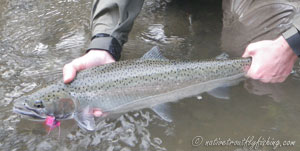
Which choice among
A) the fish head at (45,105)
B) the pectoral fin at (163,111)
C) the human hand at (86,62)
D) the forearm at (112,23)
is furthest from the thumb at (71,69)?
the pectoral fin at (163,111)

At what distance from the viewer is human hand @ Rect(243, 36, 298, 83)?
2.37 meters

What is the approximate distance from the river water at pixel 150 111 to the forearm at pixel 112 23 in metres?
0.62

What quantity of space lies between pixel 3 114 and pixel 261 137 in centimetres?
216

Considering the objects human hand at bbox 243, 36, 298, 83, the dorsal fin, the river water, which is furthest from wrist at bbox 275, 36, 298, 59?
the dorsal fin

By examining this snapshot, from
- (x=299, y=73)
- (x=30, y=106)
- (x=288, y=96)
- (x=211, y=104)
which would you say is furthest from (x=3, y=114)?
(x=299, y=73)

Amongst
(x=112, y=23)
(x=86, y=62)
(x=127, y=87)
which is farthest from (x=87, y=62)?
(x=112, y=23)

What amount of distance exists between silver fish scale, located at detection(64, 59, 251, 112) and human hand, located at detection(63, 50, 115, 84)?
8 centimetres

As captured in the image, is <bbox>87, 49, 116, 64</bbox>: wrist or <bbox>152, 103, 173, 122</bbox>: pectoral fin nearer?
<bbox>152, 103, 173, 122</bbox>: pectoral fin

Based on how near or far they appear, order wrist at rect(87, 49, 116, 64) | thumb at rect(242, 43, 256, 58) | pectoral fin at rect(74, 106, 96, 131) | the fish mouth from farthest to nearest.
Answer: wrist at rect(87, 49, 116, 64) < thumb at rect(242, 43, 256, 58) < pectoral fin at rect(74, 106, 96, 131) < the fish mouth

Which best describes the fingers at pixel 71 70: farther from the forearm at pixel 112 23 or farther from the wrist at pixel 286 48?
A: the wrist at pixel 286 48

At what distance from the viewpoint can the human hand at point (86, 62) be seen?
7.88ft

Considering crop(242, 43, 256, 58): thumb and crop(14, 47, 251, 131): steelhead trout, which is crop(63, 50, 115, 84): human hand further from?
crop(242, 43, 256, 58): thumb

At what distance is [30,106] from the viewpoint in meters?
2.29

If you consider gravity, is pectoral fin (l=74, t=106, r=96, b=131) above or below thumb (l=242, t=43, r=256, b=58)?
→ below
